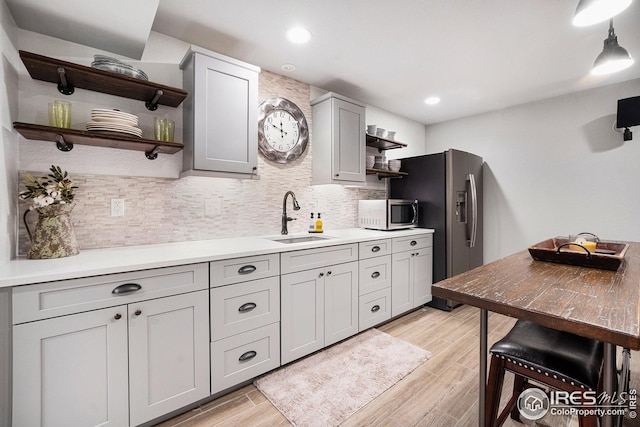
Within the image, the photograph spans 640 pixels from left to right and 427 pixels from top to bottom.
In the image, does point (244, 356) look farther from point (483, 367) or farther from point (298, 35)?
point (298, 35)

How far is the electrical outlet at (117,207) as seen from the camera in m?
1.89

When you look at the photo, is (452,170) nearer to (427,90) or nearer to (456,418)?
(427,90)

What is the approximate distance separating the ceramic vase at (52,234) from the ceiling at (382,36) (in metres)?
1.07

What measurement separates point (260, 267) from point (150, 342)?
2.33 ft

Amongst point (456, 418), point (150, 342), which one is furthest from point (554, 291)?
point (150, 342)

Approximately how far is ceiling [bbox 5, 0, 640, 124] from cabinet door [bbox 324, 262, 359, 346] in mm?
1823

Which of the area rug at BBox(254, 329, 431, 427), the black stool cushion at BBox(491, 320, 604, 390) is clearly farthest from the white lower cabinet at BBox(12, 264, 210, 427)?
the black stool cushion at BBox(491, 320, 604, 390)

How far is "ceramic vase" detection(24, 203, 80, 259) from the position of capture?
149cm

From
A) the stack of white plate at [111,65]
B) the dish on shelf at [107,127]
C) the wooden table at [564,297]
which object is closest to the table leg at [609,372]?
the wooden table at [564,297]

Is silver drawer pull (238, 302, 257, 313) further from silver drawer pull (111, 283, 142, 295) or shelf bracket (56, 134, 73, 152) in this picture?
shelf bracket (56, 134, 73, 152)

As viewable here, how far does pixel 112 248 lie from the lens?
1.86m

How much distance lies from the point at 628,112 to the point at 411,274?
105 inches

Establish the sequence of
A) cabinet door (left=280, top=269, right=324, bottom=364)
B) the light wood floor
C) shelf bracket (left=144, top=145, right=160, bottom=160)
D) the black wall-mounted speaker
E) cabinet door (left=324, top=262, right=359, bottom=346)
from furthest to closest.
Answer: the black wall-mounted speaker < cabinet door (left=324, top=262, right=359, bottom=346) < cabinet door (left=280, top=269, right=324, bottom=364) < shelf bracket (left=144, top=145, right=160, bottom=160) < the light wood floor

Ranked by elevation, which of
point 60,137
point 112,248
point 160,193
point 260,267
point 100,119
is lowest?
point 260,267
